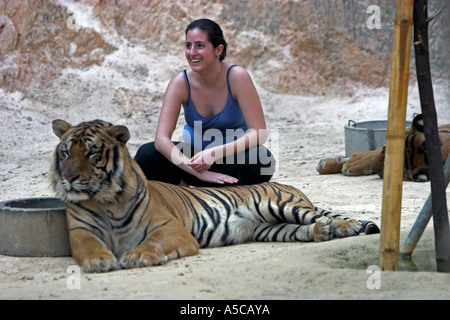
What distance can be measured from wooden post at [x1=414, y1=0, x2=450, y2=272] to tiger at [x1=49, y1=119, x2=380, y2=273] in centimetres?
93

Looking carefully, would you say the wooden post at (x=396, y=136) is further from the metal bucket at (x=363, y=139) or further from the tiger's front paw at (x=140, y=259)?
the metal bucket at (x=363, y=139)

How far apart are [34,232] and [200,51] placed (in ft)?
5.62

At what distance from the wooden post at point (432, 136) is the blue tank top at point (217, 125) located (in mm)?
1865

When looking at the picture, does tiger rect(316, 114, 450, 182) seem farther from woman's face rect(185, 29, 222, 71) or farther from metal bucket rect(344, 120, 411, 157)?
woman's face rect(185, 29, 222, 71)

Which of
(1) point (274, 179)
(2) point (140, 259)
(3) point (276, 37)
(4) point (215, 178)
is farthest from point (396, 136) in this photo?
(3) point (276, 37)

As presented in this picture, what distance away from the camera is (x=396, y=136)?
313 cm

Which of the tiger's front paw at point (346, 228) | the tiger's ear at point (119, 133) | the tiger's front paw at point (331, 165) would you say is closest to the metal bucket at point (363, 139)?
the tiger's front paw at point (331, 165)

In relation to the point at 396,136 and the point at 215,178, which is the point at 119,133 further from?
the point at 396,136

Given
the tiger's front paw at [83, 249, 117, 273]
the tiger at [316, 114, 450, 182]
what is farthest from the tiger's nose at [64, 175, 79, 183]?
the tiger at [316, 114, 450, 182]

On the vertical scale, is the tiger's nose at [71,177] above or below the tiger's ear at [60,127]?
below

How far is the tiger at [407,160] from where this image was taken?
6.18m

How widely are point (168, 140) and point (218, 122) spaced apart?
0.39m

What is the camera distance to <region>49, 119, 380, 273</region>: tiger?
149 inches
